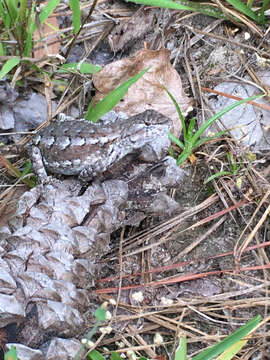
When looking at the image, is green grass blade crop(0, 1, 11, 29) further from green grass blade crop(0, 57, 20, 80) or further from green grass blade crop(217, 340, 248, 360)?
green grass blade crop(217, 340, 248, 360)

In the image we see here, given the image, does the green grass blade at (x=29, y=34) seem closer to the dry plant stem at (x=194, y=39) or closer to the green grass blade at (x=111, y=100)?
the green grass blade at (x=111, y=100)

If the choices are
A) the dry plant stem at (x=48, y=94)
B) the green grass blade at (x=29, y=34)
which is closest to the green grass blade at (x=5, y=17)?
the green grass blade at (x=29, y=34)

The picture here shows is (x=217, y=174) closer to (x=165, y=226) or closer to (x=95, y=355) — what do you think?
(x=165, y=226)

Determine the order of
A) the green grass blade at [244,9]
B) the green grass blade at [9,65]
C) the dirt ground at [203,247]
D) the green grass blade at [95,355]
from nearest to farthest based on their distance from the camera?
the green grass blade at [95,355] < the dirt ground at [203,247] < the green grass blade at [9,65] < the green grass blade at [244,9]

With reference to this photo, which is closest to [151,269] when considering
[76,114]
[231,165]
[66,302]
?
[66,302]

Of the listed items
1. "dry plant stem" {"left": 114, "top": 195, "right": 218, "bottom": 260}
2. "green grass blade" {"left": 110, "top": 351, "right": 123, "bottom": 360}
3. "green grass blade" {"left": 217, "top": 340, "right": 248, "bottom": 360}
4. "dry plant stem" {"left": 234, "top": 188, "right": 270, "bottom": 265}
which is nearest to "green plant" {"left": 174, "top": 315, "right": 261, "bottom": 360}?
"green grass blade" {"left": 217, "top": 340, "right": 248, "bottom": 360}

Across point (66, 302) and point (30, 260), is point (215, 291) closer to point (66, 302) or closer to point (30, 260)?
point (66, 302)
